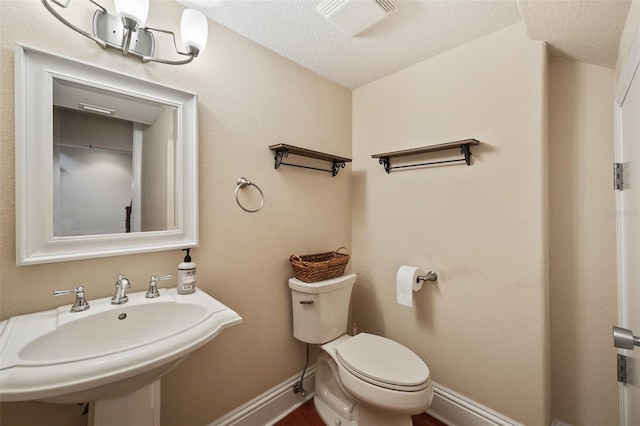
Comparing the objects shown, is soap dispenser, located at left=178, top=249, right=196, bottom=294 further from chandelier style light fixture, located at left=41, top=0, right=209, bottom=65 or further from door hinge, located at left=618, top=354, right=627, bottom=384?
door hinge, located at left=618, top=354, right=627, bottom=384

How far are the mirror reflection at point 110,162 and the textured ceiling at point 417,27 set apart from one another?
0.61 meters

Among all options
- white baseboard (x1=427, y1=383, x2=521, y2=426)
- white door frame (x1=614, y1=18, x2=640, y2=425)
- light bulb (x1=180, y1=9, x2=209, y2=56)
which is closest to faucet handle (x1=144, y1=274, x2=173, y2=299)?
light bulb (x1=180, y1=9, x2=209, y2=56)

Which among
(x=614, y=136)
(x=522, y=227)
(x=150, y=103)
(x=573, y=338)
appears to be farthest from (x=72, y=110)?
(x=573, y=338)

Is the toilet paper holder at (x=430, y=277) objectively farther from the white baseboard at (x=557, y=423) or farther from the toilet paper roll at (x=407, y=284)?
the white baseboard at (x=557, y=423)

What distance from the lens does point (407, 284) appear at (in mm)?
1604

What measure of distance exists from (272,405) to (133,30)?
195 centimetres

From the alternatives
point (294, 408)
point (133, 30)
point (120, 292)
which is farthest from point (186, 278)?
point (294, 408)

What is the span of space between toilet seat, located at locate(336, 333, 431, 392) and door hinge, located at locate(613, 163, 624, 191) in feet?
3.92

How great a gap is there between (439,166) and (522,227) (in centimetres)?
55

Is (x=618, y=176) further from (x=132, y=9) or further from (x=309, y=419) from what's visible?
(x=132, y=9)

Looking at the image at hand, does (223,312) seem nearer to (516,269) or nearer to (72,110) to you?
(72,110)

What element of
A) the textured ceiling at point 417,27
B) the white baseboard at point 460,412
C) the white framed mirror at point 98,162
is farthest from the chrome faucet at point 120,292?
the white baseboard at point 460,412

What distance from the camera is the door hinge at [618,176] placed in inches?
45.8

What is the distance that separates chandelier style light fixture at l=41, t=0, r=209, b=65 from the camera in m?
0.97
